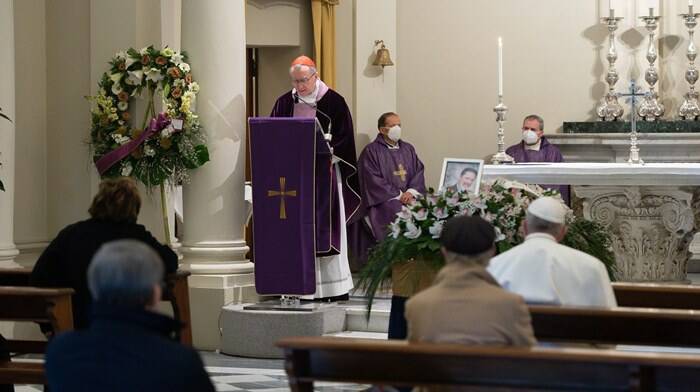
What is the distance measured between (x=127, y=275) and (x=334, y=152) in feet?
22.5

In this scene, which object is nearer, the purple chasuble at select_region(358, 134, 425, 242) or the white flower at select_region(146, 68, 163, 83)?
the white flower at select_region(146, 68, 163, 83)

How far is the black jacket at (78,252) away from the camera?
639 centimetres

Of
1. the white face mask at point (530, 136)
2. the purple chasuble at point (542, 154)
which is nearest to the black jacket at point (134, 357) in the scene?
the white face mask at point (530, 136)

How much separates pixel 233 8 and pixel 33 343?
→ 3629 mm

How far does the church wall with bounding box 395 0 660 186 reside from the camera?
44.7ft

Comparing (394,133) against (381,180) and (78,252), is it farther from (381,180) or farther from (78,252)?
(78,252)

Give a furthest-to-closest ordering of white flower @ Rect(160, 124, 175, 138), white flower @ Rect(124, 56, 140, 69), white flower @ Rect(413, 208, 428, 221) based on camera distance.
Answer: white flower @ Rect(124, 56, 140, 69)
white flower @ Rect(160, 124, 175, 138)
white flower @ Rect(413, 208, 428, 221)

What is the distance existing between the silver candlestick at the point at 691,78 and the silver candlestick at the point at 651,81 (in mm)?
221

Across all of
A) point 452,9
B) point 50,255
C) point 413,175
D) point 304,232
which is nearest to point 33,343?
point 50,255

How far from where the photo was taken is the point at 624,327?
229 inches

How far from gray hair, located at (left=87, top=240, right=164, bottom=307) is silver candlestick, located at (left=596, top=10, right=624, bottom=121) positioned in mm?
9808

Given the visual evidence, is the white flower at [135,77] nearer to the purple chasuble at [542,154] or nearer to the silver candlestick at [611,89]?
the purple chasuble at [542,154]

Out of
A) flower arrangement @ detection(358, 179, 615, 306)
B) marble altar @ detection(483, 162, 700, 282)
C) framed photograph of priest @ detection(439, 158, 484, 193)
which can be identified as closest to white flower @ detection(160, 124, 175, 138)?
framed photograph of priest @ detection(439, 158, 484, 193)

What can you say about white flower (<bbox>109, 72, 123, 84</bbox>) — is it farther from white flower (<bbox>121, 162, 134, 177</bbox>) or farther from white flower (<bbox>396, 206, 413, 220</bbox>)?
white flower (<bbox>396, 206, 413, 220</bbox>)
